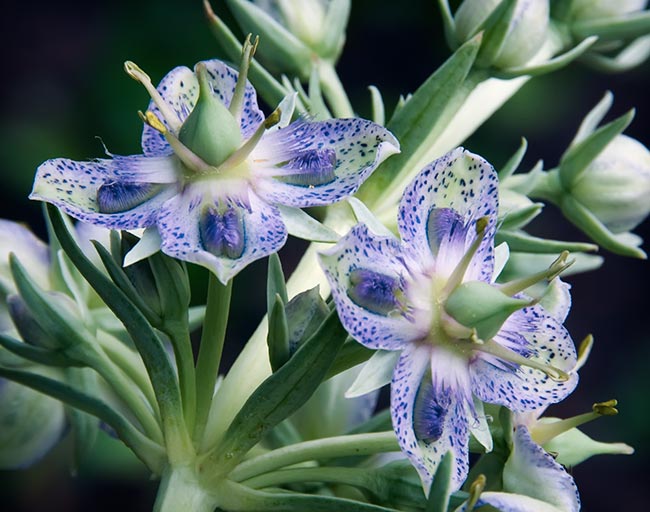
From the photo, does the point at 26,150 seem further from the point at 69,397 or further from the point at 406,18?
the point at 69,397

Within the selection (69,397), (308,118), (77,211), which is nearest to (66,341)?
(69,397)

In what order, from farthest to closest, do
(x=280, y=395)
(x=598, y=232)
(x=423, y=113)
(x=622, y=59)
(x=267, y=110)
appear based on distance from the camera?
(x=267, y=110) → (x=622, y=59) → (x=598, y=232) → (x=423, y=113) → (x=280, y=395)

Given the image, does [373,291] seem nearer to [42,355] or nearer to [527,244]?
[527,244]

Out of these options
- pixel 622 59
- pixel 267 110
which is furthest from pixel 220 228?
pixel 267 110

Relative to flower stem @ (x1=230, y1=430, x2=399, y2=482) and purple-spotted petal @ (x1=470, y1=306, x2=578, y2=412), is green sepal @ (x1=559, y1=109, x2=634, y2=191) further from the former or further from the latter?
flower stem @ (x1=230, y1=430, x2=399, y2=482)

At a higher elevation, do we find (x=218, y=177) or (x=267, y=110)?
(x=218, y=177)

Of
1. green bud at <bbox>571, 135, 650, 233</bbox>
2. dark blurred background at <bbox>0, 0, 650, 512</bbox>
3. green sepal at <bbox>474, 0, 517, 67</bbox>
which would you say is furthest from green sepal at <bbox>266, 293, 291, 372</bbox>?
dark blurred background at <bbox>0, 0, 650, 512</bbox>
